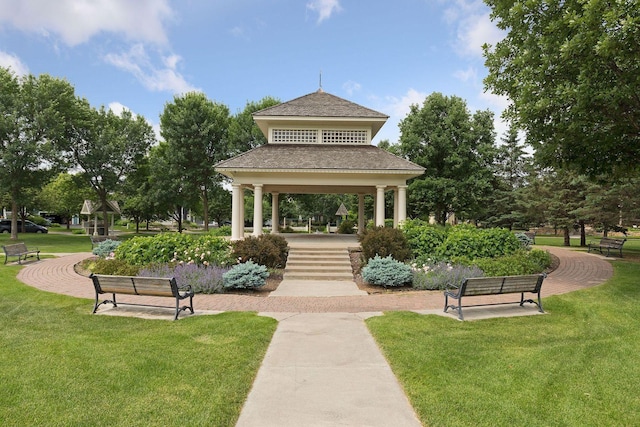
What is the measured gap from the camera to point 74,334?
652cm

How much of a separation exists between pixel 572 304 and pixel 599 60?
22.5ft

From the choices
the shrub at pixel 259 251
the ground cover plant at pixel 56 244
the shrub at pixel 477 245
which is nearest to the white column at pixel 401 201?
the shrub at pixel 477 245

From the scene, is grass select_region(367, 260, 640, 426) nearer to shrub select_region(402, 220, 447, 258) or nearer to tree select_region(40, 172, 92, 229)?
shrub select_region(402, 220, 447, 258)

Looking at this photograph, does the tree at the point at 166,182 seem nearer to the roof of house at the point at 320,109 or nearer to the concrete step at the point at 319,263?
the roof of house at the point at 320,109

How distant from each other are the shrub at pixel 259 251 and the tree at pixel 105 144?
25.1m

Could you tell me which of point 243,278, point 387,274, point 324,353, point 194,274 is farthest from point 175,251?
point 324,353

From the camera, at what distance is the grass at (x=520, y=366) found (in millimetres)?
3900

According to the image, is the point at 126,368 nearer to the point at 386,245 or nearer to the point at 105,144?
the point at 386,245

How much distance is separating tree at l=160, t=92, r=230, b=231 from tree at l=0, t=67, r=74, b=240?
819 cm

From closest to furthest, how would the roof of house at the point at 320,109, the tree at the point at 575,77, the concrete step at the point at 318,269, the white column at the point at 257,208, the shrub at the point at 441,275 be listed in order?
the tree at the point at 575,77 → the shrub at the point at 441,275 → the concrete step at the point at 318,269 → the white column at the point at 257,208 → the roof of house at the point at 320,109

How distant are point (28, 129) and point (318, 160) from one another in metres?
25.5

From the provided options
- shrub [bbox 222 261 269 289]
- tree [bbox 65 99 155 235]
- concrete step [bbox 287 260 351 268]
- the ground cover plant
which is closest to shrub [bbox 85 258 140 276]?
shrub [bbox 222 261 269 289]

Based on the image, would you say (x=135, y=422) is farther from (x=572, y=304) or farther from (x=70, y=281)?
(x=70, y=281)

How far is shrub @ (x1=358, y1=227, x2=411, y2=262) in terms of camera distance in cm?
1334
